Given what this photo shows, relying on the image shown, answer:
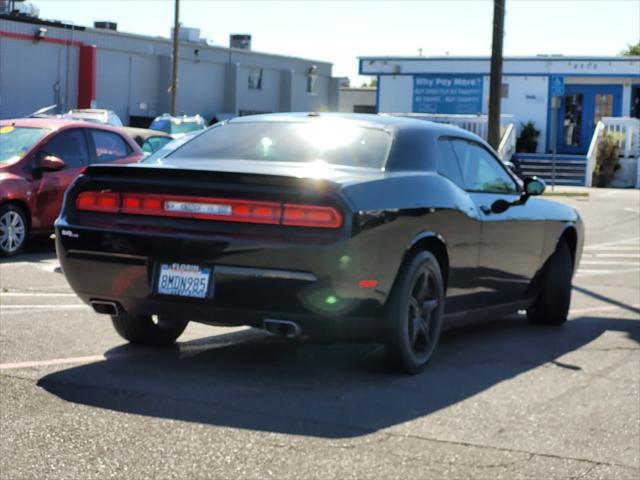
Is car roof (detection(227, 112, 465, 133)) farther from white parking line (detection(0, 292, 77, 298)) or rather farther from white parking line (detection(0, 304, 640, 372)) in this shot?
white parking line (detection(0, 292, 77, 298))

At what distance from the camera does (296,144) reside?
752 cm

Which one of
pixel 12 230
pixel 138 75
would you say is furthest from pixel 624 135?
pixel 12 230

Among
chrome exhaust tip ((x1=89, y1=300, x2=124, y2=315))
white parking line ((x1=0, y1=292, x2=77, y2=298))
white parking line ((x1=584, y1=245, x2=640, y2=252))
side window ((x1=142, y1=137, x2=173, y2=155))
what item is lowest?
white parking line ((x1=584, y1=245, x2=640, y2=252))

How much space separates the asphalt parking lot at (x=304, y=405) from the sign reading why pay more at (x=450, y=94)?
40.2 m

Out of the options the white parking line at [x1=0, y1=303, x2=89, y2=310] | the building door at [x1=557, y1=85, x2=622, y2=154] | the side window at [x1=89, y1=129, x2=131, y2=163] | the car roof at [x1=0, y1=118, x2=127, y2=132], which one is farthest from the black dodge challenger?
the building door at [x1=557, y1=85, x2=622, y2=154]

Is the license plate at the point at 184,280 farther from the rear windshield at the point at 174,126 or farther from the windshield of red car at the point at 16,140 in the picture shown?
the rear windshield at the point at 174,126

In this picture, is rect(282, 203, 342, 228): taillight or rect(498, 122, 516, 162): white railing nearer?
rect(282, 203, 342, 228): taillight

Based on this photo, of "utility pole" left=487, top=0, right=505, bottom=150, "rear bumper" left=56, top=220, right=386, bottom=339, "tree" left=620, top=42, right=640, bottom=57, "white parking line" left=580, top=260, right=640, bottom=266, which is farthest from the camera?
"tree" left=620, top=42, right=640, bottom=57

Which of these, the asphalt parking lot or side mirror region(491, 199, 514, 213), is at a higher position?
side mirror region(491, 199, 514, 213)

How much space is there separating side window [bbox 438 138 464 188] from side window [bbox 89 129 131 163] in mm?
7106

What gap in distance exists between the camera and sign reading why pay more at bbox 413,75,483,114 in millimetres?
49000

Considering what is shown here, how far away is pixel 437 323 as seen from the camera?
24.8 feet

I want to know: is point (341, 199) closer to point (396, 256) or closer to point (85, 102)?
point (396, 256)

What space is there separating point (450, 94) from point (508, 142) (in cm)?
823
